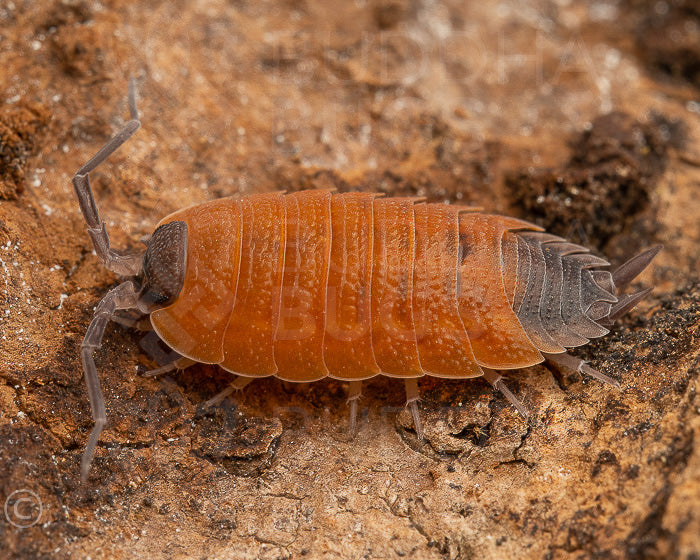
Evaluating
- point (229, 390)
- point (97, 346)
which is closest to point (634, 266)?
point (229, 390)

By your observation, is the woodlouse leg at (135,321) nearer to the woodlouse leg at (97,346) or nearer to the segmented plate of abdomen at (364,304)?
the woodlouse leg at (97,346)

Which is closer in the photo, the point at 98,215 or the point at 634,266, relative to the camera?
the point at 98,215

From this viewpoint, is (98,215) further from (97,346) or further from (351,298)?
(351,298)

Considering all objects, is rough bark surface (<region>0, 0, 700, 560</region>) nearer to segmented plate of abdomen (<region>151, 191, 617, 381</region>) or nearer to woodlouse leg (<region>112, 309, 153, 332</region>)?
woodlouse leg (<region>112, 309, 153, 332</region>)

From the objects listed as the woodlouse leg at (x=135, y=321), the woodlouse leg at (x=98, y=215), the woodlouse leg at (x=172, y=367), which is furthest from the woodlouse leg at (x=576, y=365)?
the woodlouse leg at (x=98, y=215)

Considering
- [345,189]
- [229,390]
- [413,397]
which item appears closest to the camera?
[413,397]

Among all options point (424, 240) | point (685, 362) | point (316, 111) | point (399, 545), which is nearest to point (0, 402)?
point (399, 545)

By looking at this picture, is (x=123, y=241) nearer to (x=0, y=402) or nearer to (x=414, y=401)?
(x=0, y=402)

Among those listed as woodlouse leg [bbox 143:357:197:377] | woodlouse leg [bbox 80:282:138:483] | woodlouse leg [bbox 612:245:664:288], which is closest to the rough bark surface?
woodlouse leg [bbox 143:357:197:377]
